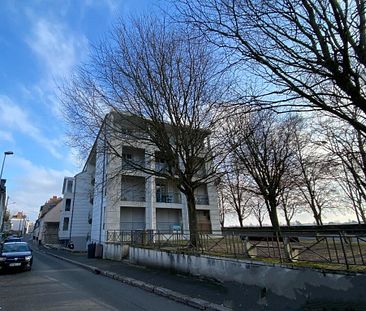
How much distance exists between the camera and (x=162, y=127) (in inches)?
561

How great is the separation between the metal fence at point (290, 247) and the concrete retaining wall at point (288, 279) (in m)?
0.43

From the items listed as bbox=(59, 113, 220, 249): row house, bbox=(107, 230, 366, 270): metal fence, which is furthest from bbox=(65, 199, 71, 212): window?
bbox=(107, 230, 366, 270): metal fence

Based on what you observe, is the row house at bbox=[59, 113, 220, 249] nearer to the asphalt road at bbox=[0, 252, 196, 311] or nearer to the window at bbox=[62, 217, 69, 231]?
the asphalt road at bbox=[0, 252, 196, 311]

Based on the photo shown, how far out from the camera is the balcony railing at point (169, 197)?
28547 mm

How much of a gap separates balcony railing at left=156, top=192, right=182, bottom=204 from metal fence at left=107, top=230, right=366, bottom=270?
55.8ft

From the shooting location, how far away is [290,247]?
7.85 m

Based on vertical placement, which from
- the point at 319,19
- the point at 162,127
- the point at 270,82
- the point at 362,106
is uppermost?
the point at 162,127

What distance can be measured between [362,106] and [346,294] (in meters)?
3.93

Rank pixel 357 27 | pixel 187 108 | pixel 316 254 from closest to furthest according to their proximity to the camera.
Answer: pixel 357 27, pixel 316 254, pixel 187 108

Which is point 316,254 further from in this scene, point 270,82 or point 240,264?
point 270,82

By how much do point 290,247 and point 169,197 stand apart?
72.4ft

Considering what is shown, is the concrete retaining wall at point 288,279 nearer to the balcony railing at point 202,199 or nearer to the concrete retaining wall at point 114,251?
the concrete retaining wall at point 114,251

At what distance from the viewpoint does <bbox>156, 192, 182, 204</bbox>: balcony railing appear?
93.7 ft

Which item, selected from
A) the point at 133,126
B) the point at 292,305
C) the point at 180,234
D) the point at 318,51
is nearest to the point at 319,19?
the point at 318,51
